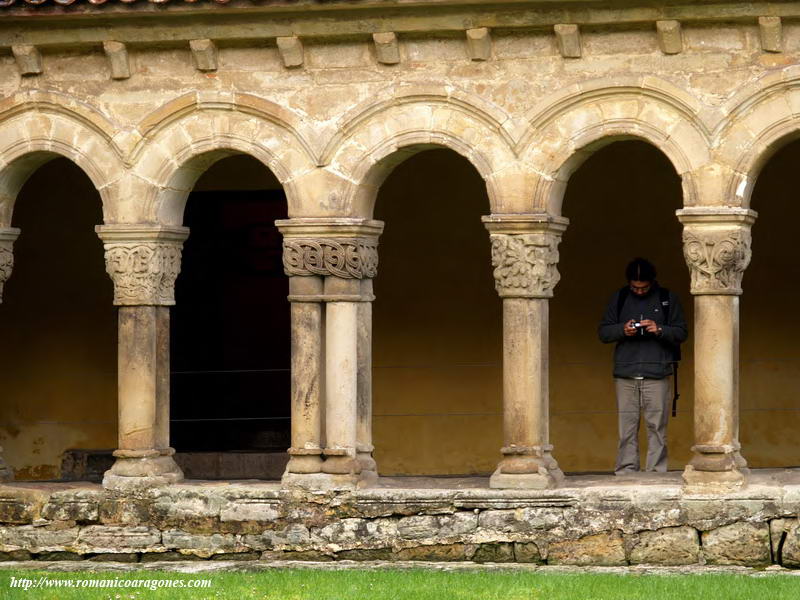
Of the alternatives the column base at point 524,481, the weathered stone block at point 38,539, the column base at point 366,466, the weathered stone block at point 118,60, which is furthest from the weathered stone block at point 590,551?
the weathered stone block at point 118,60

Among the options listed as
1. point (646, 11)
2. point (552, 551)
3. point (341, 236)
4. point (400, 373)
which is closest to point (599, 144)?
point (646, 11)

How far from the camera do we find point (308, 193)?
52.0ft

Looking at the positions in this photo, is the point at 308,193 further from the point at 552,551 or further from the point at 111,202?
the point at 552,551

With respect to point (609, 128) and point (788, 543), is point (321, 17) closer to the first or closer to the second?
point (609, 128)

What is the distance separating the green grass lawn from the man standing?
2.38 metres

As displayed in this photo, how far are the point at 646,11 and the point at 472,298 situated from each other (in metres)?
4.62

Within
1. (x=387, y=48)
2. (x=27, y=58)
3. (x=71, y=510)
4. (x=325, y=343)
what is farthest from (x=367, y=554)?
(x=27, y=58)

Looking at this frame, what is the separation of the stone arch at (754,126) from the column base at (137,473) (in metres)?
4.91

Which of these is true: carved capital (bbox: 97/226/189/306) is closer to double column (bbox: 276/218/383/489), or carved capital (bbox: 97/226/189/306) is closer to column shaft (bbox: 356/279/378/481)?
double column (bbox: 276/218/383/489)

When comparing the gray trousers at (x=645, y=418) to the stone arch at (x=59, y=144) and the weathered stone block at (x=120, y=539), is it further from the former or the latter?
the stone arch at (x=59, y=144)

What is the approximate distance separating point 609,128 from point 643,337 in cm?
200

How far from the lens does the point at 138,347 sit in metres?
16.1

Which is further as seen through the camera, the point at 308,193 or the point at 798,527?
Answer: the point at 308,193

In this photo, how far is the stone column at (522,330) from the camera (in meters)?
15.4
